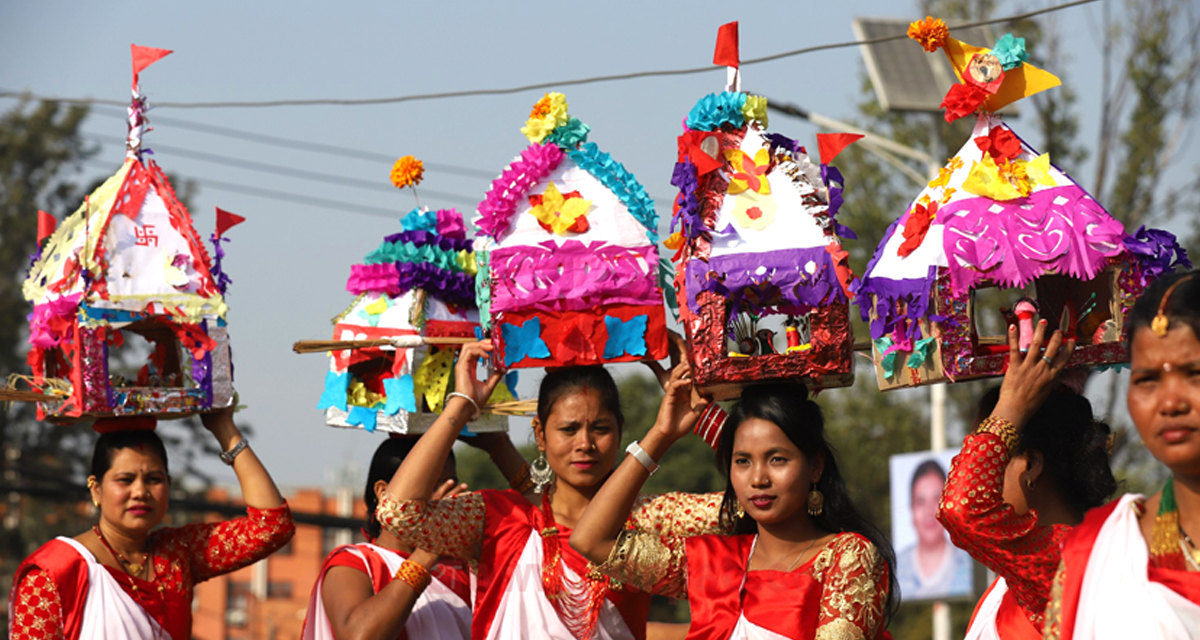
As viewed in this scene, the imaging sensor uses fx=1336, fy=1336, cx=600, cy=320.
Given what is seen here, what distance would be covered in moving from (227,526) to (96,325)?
884mm

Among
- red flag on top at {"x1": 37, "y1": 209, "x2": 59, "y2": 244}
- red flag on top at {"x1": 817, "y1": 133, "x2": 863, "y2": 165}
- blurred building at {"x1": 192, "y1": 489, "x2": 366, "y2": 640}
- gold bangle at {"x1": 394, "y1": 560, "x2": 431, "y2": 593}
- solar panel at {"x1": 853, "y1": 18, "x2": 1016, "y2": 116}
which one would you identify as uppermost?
solar panel at {"x1": 853, "y1": 18, "x2": 1016, "y2": 116}

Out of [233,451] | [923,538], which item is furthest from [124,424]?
[923,538]

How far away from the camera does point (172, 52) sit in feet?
17.0

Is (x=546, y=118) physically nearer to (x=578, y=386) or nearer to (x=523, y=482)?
(x=578, y=386)

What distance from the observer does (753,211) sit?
12.7 ft

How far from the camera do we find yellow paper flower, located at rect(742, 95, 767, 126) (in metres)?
3.96

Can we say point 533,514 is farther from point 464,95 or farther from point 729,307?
point 464,95

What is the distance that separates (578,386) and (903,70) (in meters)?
12.7

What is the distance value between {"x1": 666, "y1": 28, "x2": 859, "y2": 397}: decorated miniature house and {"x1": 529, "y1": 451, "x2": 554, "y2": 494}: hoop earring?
81cm

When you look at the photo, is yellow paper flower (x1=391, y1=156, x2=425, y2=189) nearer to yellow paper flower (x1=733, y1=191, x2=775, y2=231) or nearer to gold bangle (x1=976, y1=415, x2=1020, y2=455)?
yellow paper flower (x1=733, y1=191, x2=775, y2=231)

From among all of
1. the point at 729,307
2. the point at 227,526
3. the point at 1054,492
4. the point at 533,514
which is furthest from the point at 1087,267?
the point at 227,526

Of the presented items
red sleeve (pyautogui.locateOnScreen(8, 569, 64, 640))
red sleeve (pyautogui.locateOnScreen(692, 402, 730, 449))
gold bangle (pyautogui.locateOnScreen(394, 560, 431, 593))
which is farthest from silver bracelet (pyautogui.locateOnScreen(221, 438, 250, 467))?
red sleeve (pyautogui.locateOnScreen(692, 402, 730, 449))

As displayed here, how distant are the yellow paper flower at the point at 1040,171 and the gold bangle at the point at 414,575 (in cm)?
235

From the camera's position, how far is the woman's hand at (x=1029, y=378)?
318 centimetres
